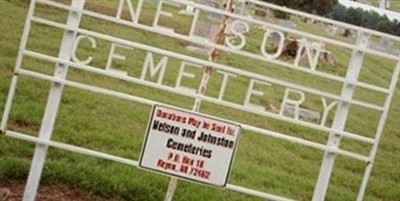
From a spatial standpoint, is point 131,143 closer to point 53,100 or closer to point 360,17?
point 53,100

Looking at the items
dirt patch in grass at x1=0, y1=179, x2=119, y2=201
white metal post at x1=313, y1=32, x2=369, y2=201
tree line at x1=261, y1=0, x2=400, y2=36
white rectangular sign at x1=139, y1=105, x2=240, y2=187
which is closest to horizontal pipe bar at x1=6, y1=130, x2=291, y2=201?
white rectangular sign at x1=139, y1=105, x2=240, y2=187

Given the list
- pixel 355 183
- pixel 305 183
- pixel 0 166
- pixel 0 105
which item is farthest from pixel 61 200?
pixel 355 183

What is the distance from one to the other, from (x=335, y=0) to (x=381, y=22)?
138 inches

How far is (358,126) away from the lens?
1222 cm

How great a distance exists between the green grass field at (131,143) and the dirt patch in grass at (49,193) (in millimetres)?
70

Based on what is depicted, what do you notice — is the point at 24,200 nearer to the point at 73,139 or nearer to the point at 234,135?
the point at 234,135

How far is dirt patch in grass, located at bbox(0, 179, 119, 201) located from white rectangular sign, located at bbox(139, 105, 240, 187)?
3.40 feet

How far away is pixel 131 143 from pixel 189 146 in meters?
2.53

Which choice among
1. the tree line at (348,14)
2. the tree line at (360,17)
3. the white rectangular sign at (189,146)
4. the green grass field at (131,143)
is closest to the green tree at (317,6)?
the tree line at (348,14)

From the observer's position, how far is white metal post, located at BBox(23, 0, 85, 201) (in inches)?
187

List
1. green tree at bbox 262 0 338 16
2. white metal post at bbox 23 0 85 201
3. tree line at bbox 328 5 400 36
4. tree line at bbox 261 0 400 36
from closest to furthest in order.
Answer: white metal post at bbox 23 0 85 201, tree line at bbox 261 0 400 36, green tree at bbox 262 0 338 16, tree line at bbox 328 5 400 36

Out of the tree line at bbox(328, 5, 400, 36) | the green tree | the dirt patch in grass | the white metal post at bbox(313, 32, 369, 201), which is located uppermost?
the tree line at bbox(328, 5, 400, 36)

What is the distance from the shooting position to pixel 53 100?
4848mm

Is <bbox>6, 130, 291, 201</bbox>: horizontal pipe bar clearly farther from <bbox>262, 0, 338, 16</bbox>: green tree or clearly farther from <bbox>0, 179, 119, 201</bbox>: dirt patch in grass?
<bbox>262, 0, 338, 16</bbox>: green tree
